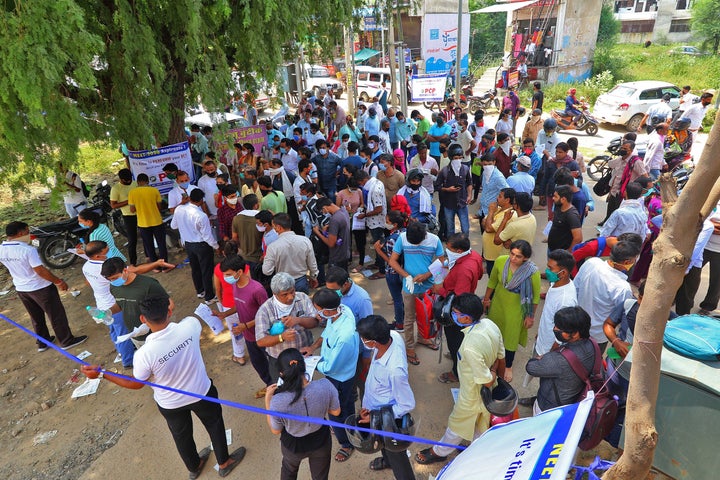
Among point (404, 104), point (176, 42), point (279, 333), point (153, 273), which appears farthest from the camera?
point (404, 104)

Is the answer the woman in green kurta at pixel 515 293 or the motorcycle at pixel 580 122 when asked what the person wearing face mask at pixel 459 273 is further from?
the motorcycle at pixel 580 122

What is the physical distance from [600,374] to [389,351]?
5.16ft

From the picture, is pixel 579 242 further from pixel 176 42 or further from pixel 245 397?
pixel 176 42

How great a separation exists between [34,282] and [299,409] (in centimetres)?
435

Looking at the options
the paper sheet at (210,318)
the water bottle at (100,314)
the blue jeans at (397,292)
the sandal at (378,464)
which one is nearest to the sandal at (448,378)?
the blue jeans at (397,292)

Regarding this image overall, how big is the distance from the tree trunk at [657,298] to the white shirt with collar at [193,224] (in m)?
5.03

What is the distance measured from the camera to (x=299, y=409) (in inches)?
111

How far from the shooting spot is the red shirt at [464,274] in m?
4.18

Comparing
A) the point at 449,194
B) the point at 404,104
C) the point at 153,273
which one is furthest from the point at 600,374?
the point at 404,104

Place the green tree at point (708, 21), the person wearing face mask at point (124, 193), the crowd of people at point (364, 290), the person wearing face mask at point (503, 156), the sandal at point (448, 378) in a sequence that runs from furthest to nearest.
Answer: the green tree at point (708, 21) → the person wearing face mask at point (503, 156) → the person wearing face mask at point (124, 193) → the sandal at point (448, 378) → the crowd of people at point (364, 290)

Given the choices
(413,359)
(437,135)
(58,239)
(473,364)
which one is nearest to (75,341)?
(58,239)

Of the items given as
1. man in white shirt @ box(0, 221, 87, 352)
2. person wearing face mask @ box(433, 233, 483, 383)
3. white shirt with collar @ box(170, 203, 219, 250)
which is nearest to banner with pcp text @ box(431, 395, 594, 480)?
person wearing face mask @ box(433, 233, 483, 383)

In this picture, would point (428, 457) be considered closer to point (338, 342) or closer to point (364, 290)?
point (338, 342)

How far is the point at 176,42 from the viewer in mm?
5887
